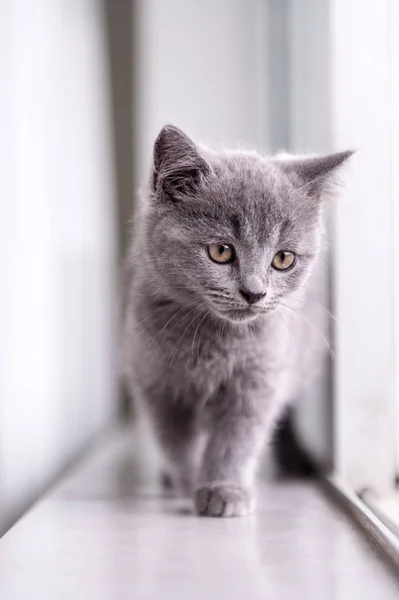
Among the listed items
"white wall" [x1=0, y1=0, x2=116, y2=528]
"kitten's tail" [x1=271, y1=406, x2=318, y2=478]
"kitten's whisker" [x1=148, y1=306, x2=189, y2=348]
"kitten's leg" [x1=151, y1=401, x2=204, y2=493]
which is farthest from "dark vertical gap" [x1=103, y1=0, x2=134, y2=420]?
"kitten's whisker" [x1=148, y1=306, x2=189, y2=348]

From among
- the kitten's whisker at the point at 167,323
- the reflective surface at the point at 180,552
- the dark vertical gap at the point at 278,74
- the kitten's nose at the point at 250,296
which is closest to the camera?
the reflective surface at the point at 180,552

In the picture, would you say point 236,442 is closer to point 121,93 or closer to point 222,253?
point 222,253

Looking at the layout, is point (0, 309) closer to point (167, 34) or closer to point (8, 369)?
point (8, 369)

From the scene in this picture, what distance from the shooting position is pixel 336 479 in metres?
1.23

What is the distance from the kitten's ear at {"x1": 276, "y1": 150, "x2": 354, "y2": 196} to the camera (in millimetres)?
1026

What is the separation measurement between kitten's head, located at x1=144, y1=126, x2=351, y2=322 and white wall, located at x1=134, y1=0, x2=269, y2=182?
0.91 m

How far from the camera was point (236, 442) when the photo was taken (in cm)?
109

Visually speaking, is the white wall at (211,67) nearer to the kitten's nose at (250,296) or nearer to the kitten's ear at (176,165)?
the kitten's ear at (176,165)

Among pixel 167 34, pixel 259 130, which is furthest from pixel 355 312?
pixel 167 34

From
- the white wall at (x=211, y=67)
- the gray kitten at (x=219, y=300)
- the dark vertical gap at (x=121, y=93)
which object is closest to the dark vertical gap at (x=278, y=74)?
the white wall at (x=211, y=67)

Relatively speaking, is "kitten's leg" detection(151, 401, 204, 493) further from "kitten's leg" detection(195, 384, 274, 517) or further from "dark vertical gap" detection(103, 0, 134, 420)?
"dark vertical gap" detection(103, 0, 134, 420)

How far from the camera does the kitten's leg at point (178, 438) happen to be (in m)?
1.16

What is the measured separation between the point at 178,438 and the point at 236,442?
0.12 meters

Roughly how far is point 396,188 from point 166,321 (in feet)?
1.38
